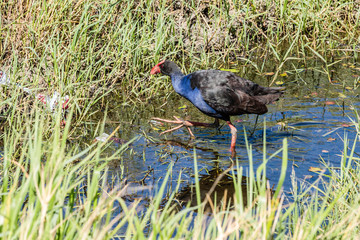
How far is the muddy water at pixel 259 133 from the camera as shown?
4449 millimetres

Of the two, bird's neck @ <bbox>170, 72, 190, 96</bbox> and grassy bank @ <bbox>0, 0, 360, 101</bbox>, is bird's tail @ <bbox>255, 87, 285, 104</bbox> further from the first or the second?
grassy bank @ <bbox>0, 0, 360, 101</bbox>

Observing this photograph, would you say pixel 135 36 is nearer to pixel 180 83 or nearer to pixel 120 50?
pixel 120 50

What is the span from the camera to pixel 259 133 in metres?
5.30

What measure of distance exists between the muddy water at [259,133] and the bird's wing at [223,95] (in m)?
0.37

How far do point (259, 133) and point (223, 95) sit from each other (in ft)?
2.29

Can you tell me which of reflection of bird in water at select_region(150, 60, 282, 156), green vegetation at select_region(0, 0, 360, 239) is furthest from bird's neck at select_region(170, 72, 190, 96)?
green vegetation at select_region(0, 0, 360, 239)

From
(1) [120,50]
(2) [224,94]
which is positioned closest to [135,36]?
(1) [120,50]

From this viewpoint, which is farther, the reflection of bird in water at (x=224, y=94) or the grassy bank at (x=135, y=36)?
the grassy bank at (x=135, y=36)

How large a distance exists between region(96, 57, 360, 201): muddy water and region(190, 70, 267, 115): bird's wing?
37cm

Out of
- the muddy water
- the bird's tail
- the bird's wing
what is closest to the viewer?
the muddy water

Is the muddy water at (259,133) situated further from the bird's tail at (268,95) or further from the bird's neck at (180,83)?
the bird's neck at (180,83)

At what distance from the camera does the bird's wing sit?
191 inches

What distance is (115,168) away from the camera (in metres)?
4.43

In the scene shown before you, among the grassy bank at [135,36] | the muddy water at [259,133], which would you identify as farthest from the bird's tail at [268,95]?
the grassy bank at [135,36]
